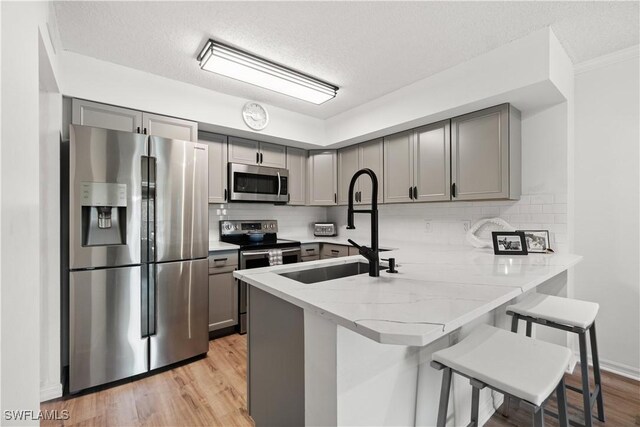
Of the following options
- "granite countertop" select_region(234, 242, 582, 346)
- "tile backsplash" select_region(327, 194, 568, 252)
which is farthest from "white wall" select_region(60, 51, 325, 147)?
"granite countertop" select_region(234, 242, 582, 346)

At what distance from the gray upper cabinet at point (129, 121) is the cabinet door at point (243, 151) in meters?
0.57

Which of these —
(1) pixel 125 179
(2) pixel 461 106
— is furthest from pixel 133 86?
(2) pixel 461 106

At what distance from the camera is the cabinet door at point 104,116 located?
2166 mm

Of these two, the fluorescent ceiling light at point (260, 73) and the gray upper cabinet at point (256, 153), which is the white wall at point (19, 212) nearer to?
the fluorescent ceiling light at point (260, 73)

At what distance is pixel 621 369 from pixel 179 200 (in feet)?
12.0

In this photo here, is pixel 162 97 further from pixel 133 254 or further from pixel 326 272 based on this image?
pixel 326 272

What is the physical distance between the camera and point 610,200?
2.25 m

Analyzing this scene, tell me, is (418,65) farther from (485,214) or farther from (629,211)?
(629,211)

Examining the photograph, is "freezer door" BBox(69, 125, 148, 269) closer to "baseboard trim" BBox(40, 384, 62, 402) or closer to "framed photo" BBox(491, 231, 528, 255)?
"baseboard trim" BBox(40, 384, 62, 402)

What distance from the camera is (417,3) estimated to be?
1671 mm

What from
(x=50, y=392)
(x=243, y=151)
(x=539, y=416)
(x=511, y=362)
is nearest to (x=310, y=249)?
(x=243, y=151)

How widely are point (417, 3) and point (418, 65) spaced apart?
2.42ft

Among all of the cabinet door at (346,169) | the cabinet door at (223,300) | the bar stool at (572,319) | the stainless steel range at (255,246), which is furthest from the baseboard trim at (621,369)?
the cabinet door at (223,300)

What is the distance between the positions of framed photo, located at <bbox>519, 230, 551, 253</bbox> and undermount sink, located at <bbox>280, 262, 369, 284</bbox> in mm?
1386
